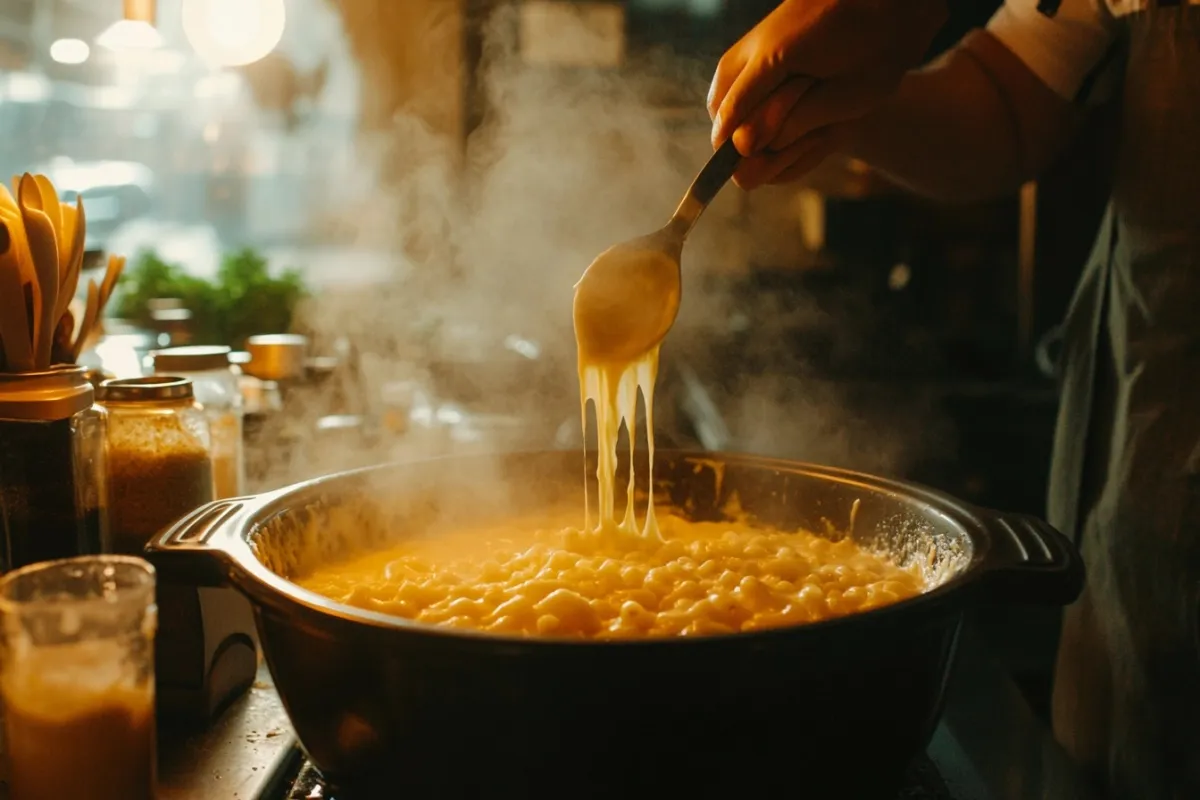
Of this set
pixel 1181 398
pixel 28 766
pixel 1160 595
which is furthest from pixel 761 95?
pixel 28 766

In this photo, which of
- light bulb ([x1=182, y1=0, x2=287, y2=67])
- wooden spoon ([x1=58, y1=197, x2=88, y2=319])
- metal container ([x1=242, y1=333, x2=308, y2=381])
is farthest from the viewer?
light bulb ([x1=182, y1=0, x2=287, y2=67])

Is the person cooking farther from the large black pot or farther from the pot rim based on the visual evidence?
the large black pot

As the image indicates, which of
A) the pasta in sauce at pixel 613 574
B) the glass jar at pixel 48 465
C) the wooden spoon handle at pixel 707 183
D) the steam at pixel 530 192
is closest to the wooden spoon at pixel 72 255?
the glass jar at pixel 48 465

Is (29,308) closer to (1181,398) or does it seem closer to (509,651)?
(509,651)

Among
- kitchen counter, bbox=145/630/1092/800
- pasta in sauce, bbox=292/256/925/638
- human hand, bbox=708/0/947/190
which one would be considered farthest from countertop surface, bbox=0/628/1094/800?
human hand, bbox=708/0/947/190

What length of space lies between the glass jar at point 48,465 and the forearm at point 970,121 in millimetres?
1252

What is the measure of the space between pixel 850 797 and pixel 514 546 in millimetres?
820

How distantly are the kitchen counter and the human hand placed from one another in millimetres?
796

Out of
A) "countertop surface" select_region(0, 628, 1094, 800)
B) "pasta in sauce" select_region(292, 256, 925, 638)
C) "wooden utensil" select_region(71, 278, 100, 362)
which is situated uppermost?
"wooden utensil" select_region(71, 278, 100, 362)

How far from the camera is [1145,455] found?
147 cm

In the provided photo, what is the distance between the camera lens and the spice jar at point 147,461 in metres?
1.24

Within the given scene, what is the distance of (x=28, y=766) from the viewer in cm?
82

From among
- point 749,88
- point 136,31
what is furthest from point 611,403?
point 136,31

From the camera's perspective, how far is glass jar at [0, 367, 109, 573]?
42.2 inches
